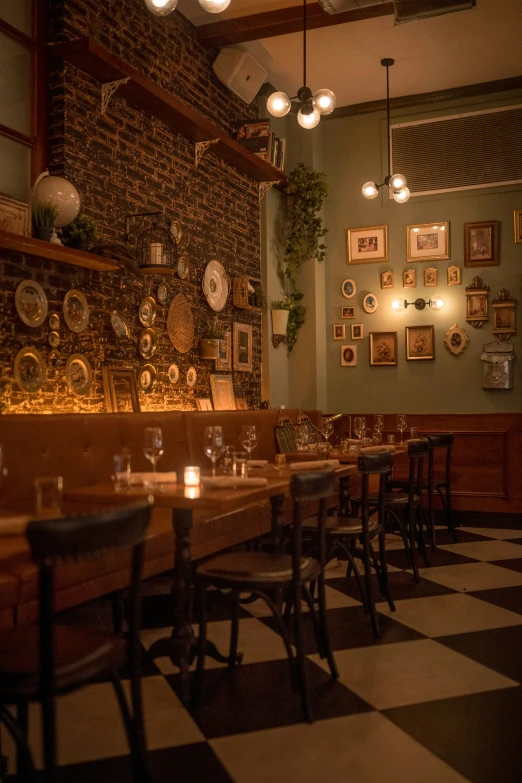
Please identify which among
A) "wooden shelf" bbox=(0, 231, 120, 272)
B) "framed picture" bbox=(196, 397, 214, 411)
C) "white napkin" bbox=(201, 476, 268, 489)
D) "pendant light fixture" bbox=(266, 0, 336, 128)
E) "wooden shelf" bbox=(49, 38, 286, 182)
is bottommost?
A: "white napkin" bbox=(201, 476, 268, 489)

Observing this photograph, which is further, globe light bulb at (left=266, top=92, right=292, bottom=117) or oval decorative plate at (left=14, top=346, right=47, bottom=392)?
globe light bulb at (left=266, top=92, right=292, bottom=117)

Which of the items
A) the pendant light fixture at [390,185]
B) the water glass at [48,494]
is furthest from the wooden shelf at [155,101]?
the water glass at [48,494]

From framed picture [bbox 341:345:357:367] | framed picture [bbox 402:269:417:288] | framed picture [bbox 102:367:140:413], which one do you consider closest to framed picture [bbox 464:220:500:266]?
framed picture [bbox 402:269:417:288]

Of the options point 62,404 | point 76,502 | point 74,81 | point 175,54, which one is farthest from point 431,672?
point 175,54

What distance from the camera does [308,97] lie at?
4953 millimetres

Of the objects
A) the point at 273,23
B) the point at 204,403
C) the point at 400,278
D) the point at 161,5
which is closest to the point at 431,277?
the point at 400,278

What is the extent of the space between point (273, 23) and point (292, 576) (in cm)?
530

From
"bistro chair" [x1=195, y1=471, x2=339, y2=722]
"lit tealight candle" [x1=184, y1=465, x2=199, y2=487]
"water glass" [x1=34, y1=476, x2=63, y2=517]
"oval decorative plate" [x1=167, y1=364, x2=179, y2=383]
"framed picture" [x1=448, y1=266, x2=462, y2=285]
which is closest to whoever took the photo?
"water glass" [x1=34, y1=476, x2=63, y2=517]

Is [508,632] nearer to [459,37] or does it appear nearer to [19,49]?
[19,49]

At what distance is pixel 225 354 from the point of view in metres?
6.65

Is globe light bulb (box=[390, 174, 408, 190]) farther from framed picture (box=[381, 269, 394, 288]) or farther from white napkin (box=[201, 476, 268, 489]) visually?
white napkin (box=[201, 476, 268, 489])

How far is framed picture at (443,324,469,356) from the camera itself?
779cm

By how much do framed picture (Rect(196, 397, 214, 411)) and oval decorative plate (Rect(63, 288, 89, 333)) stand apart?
158 cm

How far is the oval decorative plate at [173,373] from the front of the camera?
19.1 ft
